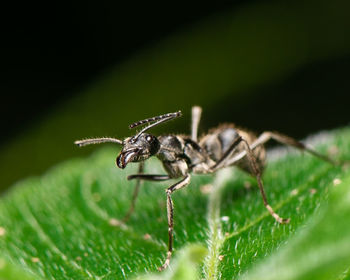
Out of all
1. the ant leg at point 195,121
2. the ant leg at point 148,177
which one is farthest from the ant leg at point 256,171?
the ant leg at point 195,121

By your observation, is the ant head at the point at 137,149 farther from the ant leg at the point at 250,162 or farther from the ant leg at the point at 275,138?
the ant leg at the point at 275,138

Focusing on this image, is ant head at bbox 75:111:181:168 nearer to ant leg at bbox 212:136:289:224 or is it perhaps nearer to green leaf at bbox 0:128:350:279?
green leaf at bbox 0:128:350:279

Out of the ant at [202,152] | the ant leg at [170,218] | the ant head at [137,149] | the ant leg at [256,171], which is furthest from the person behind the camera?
the ant at [202,152]

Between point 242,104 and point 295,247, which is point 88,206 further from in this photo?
point 242,104

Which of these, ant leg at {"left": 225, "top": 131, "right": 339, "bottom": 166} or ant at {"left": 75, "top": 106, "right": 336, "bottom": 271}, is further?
ant leg at {"left": 225, "top": 131, "right": 339, "bottom": 166}

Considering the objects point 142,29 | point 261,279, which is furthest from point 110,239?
point 142,29

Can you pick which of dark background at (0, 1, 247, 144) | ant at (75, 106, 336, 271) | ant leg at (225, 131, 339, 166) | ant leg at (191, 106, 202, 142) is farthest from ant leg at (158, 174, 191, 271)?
dark background at (0, 1, 247, 144)

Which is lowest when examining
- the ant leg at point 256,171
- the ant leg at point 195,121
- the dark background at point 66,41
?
the ant leg at point 256,171
